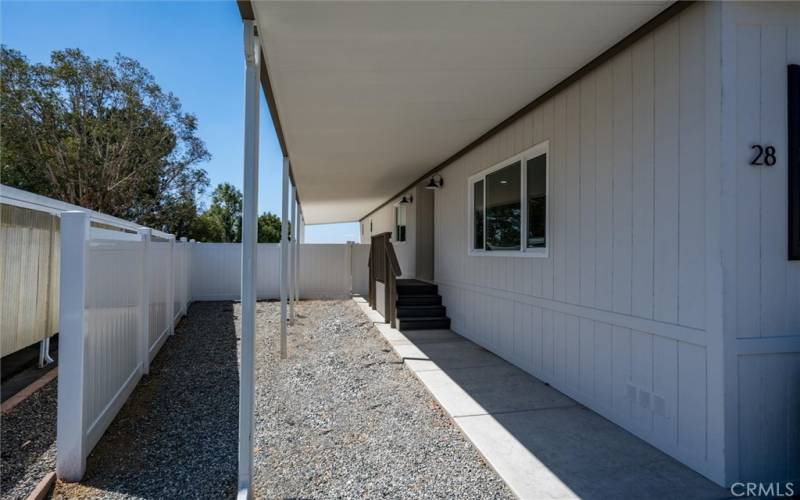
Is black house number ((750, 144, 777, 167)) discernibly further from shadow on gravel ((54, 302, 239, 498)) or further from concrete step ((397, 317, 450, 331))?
concrete step ((397, 317, 450, 331))

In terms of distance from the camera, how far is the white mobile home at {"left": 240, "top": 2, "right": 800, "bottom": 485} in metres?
2.52

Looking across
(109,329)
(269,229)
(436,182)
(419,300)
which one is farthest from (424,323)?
(269,229)

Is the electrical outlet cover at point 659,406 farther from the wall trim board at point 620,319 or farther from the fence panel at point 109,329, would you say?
the fence panel at point 109,329

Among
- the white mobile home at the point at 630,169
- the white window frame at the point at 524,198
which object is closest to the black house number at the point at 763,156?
the white mobile home at the point at 630,169

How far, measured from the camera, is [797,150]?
2555 millimetres

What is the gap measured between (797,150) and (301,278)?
11.9 metres

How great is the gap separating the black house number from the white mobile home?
1 cm

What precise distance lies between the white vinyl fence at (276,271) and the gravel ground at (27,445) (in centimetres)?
858

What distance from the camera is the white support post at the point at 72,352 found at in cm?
265

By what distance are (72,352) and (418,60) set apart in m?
3.14

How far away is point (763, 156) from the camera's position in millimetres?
2541

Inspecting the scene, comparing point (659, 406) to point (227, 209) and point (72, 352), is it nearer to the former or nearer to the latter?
point (72, 352)

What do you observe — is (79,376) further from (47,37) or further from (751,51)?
(47,37)

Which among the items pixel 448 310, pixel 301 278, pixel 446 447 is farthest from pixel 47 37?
pixel 446 447
